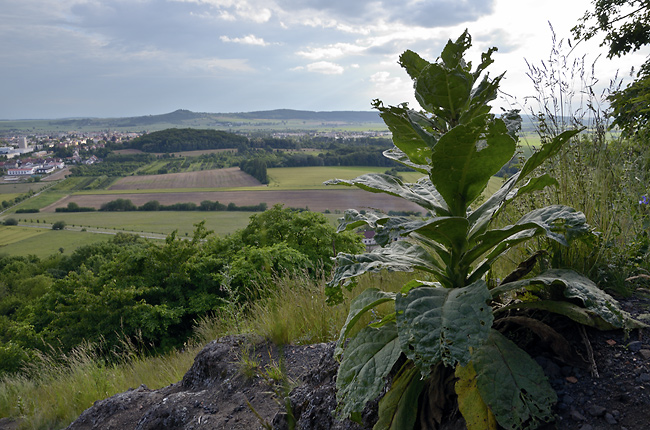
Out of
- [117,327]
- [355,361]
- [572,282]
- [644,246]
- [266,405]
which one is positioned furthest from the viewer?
[117,327]

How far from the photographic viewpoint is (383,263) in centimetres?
198

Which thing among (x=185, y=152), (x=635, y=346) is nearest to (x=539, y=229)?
(x=635, y=346)

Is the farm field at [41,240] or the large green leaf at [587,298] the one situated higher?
the large green leaf at [587,298]

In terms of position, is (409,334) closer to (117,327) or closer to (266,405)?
(266,405)

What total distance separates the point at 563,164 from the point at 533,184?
133cm

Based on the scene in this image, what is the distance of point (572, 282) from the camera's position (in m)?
1.78

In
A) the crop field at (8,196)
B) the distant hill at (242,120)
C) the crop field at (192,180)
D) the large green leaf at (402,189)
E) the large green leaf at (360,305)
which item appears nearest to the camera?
the large green leaf at (360,305)

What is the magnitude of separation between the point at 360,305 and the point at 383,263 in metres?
0.31

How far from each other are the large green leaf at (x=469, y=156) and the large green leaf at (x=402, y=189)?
0.17 m

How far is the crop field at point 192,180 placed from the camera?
47.3 m

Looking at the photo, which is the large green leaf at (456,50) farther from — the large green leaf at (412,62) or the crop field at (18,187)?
the crop field at (18,187)

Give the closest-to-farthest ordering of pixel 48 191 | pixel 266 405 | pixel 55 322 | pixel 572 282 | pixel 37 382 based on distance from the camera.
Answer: pixel 572 282 < pixel 266 405 < pixel 37 382 < pixel 55 322 < pixel 48 191

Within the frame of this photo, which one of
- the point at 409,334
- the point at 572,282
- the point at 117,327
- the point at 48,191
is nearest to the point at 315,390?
the point at 409,334

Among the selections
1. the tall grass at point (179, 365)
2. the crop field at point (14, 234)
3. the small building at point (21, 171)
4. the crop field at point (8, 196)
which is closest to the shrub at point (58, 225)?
the crop field at point (14, 234)
